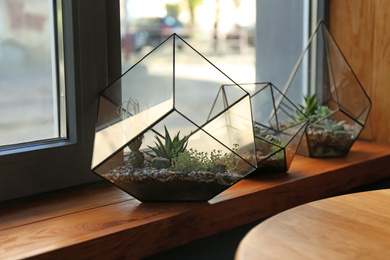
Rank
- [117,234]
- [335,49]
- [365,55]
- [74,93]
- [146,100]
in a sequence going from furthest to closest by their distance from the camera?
[365,55]
[335,49]
[74,93]
[146,100]
[117,234]

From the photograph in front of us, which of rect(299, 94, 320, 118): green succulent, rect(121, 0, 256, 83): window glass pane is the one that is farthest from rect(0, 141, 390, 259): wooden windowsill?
rect(121, 0, 256, 83): window glass pane

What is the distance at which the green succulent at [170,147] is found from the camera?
1.28 meters

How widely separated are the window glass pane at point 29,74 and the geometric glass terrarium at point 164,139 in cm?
17

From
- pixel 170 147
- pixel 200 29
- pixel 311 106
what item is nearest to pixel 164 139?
pixel 170 147

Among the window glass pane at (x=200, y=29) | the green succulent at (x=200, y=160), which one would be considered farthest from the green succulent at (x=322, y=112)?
the green succulent at (x=200, y=160)

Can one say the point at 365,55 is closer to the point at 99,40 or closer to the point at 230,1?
the point at 230,1

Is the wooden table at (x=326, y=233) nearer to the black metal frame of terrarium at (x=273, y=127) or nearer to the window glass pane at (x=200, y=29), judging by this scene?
the black metal frame of terrarium at (x=273, y=127)

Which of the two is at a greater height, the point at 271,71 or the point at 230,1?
the point at 230,1

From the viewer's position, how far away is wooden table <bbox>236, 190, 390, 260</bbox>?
3.08 feet

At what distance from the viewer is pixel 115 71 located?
5.23 ft

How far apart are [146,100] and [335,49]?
2.95ft

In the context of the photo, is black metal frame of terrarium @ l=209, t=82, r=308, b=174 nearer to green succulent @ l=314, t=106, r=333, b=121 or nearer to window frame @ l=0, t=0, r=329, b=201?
green succulent @ l=314, t=106, r=333, b=121

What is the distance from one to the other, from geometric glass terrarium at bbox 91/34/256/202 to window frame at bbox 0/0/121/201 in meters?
0.09


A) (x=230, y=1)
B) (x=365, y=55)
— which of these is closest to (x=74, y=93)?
(x=230, y=1)
